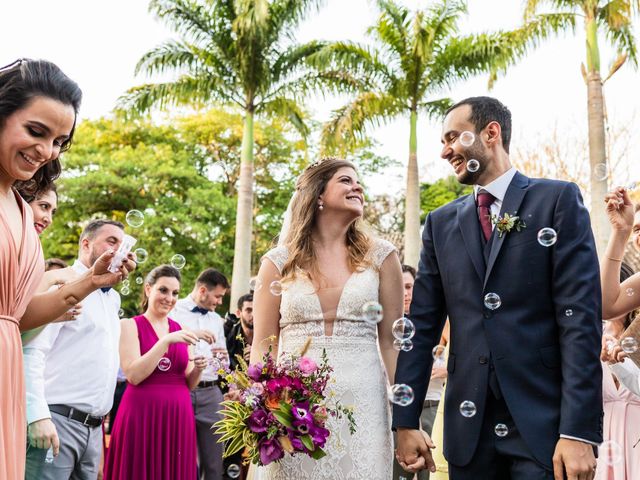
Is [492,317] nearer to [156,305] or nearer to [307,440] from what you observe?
[307,440]

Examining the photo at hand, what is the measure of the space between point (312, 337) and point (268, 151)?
94.5 feet

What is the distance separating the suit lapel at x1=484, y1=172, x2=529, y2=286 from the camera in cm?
304

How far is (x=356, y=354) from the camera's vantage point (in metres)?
3.86

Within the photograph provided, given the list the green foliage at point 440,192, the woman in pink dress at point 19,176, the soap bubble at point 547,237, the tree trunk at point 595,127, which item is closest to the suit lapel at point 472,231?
the soap bubble at point 547,237

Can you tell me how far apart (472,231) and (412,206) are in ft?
50.9

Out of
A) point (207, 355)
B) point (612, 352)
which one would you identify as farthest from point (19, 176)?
point (207, 355)

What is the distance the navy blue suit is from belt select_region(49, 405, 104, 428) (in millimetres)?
2705

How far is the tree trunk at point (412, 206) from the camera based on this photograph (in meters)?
18.3

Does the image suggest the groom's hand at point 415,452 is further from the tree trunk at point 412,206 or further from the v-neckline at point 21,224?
the tree trunk at point 412,206

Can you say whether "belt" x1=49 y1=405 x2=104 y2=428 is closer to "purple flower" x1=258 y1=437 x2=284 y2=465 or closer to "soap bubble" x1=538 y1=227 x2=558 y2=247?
"purple flower" x1=258 y1=437 x2=284 y2=465

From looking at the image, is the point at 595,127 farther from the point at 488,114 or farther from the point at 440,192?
the point at 440,192

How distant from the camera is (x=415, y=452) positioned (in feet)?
10.2

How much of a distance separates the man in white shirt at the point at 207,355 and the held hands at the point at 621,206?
3550 millimetres

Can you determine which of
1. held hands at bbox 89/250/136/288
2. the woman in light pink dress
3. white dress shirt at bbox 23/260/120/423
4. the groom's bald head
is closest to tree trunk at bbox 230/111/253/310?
white dress shirt at bbox 23/260/120/423
